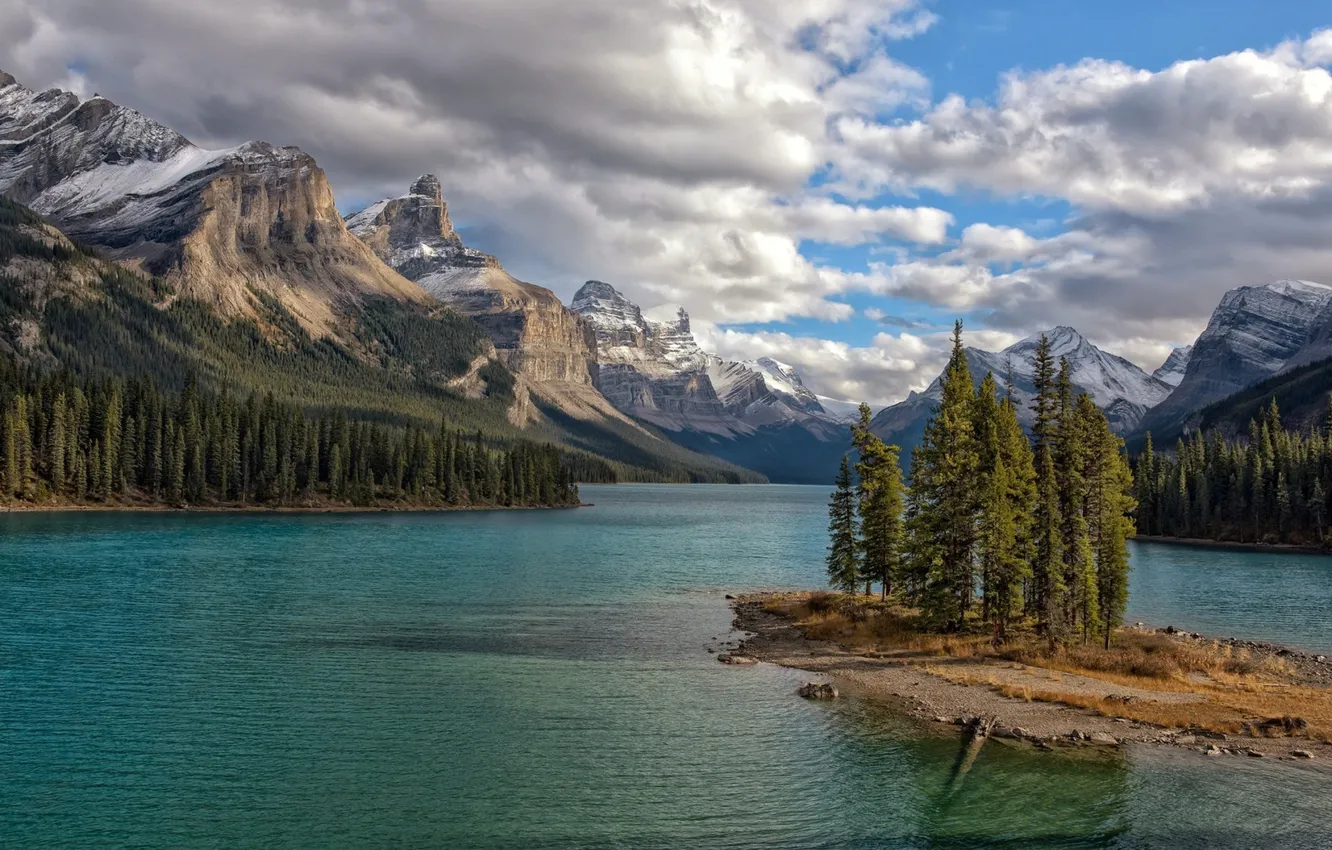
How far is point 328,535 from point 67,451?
192 ft

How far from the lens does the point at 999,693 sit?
47594 millimetres

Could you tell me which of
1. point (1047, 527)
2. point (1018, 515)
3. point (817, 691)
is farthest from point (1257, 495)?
point (817, 691)

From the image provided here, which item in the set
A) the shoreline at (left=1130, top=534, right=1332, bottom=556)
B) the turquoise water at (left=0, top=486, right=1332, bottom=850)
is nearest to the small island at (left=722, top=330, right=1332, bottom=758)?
the turquoise water at (left=0, top=486, right=1332, bottom=850)

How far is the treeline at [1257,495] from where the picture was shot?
17362cm

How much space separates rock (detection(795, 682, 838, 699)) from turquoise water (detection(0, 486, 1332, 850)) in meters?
1.16

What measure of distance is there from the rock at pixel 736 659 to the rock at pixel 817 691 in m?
7.10

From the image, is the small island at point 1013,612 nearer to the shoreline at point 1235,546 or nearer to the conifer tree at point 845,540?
the conifer tree at point 845,540

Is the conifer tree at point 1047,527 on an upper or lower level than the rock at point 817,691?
upper

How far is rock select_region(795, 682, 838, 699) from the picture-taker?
1844 inches

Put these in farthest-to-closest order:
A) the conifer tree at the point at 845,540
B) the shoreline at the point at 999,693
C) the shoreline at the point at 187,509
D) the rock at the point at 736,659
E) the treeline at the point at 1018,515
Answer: the shoreline at the point at 187,509 → the conifer tree at the point at 845,540 → the treeline at the point at 1018,515 → the rock at the point at 736,659 → the shoreline at the point at 999,693

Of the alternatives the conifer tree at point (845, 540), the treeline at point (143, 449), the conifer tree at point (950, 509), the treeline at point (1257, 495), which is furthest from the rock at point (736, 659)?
the treeline at point (1257, 495)

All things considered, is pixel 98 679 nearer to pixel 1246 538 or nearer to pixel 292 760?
pixel 292 760

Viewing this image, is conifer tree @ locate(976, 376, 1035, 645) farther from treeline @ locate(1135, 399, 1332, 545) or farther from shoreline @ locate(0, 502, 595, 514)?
shoreline @ locate(0, 502, 595, 514)

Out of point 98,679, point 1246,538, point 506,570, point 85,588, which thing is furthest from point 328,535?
point 1246,538
